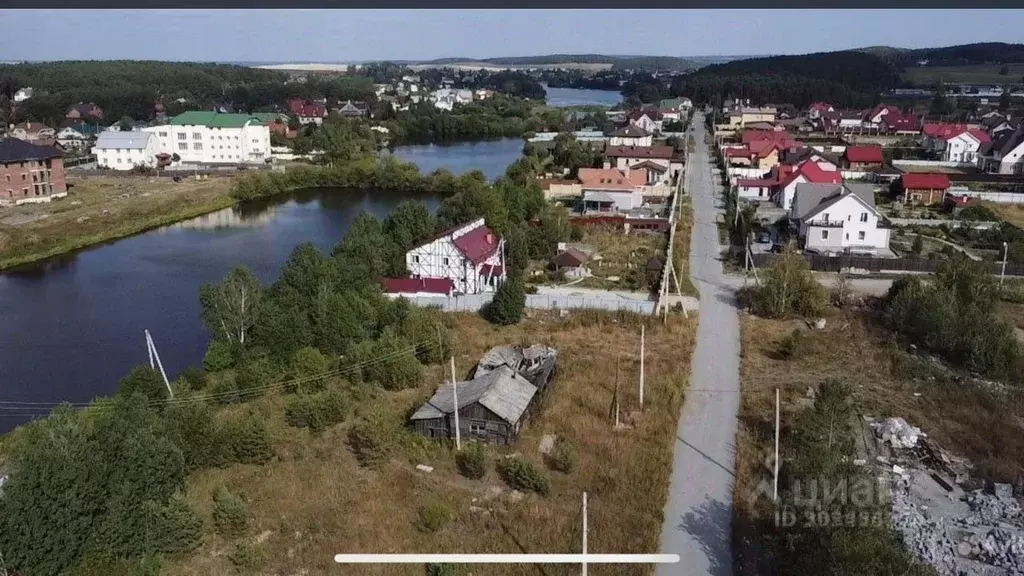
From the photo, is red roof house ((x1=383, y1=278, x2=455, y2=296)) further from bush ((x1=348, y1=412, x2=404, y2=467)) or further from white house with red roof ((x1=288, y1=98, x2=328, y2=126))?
white house with red roof ((x1=288, y1=98, x2=328, y2=126))

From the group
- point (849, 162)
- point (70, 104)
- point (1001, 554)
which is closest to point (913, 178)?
point (849, 162)

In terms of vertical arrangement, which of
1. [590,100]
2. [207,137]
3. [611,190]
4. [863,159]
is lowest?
[611,190]

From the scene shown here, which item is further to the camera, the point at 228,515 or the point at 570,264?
the point at 570,264

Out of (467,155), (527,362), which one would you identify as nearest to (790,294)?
(527,362)

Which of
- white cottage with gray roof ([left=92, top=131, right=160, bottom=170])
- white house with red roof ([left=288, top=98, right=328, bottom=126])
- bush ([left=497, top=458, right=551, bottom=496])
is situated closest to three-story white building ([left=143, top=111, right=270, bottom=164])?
white cottage with gray roof ([left=92, top=131, right=160, bottom=170])

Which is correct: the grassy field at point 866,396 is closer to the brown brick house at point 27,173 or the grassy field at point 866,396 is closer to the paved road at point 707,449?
the paved road at point 707,449

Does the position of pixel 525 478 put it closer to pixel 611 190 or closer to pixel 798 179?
pixel 611 190

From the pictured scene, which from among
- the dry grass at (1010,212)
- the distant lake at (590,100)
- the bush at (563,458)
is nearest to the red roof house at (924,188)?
the dry grass at (1010,212)
